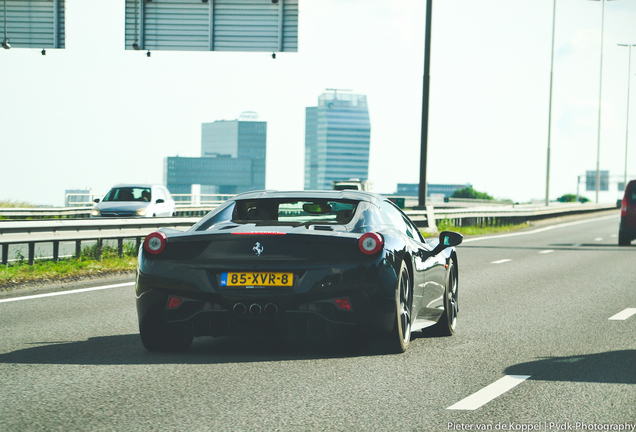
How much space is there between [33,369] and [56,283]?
22.1ft

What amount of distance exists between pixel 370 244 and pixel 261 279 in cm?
81

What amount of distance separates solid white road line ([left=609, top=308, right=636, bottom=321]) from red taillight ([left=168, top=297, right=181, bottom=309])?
4984mm

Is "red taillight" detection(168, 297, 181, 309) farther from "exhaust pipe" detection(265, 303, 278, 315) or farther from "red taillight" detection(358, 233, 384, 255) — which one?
"red taillight" detection(358, 233, 384, 255)

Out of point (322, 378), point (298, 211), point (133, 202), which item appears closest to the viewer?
point (322, 378)

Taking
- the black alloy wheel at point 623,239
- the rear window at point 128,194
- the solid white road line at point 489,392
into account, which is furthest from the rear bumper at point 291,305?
the rear window at point 128,194

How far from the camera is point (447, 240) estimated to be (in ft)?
25.9

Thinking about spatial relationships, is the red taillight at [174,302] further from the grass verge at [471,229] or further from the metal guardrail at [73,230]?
the grass verge at [471,229]

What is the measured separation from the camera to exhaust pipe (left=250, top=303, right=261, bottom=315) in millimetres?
6547

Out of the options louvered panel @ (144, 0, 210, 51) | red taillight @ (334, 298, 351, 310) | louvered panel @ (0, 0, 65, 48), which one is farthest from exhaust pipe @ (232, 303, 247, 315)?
louvered panel @ (0, 0, 65, 48)

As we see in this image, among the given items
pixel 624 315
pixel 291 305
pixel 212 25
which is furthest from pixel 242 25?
pixel 291 305

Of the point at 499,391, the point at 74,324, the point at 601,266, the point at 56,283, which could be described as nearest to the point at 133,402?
the point at 499,391

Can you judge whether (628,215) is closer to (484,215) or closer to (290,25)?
(484,215)

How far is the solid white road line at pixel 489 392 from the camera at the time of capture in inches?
211

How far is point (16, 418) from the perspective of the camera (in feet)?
16.1
